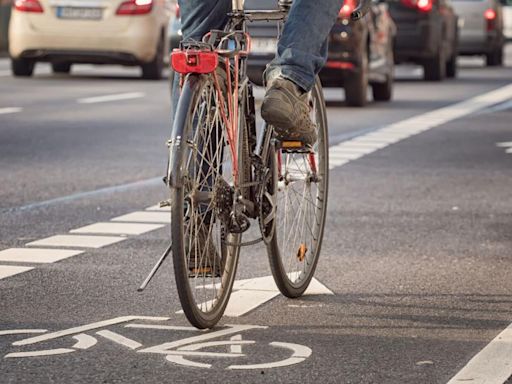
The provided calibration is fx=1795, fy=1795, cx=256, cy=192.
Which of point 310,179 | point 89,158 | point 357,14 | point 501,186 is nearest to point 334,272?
point 310,179

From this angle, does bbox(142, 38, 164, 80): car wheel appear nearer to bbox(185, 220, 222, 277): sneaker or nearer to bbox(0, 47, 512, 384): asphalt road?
bbox(0, 47, 512, 384): asphalt road

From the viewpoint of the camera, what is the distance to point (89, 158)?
12.9 meters

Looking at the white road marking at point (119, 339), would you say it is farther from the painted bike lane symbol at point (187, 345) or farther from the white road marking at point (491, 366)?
the white road marking at point (491, 366)

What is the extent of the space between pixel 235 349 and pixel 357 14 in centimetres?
142

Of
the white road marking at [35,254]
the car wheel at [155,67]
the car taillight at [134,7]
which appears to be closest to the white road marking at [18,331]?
the white road marking at [35,254]

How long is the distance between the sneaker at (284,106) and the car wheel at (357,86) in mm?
13284

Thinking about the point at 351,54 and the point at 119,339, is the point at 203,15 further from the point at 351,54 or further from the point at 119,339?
the point at 351,54

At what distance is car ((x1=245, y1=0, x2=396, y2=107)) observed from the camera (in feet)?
58.5

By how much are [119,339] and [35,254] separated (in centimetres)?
212

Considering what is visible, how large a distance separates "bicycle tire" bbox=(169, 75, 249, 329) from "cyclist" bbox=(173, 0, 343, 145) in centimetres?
21

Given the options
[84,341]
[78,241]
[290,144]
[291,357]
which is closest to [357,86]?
[78,241]

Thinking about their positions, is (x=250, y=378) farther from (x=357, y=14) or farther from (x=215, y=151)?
(x=357, y=14)

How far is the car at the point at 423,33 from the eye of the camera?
26219 mm

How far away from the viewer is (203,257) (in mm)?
5719
